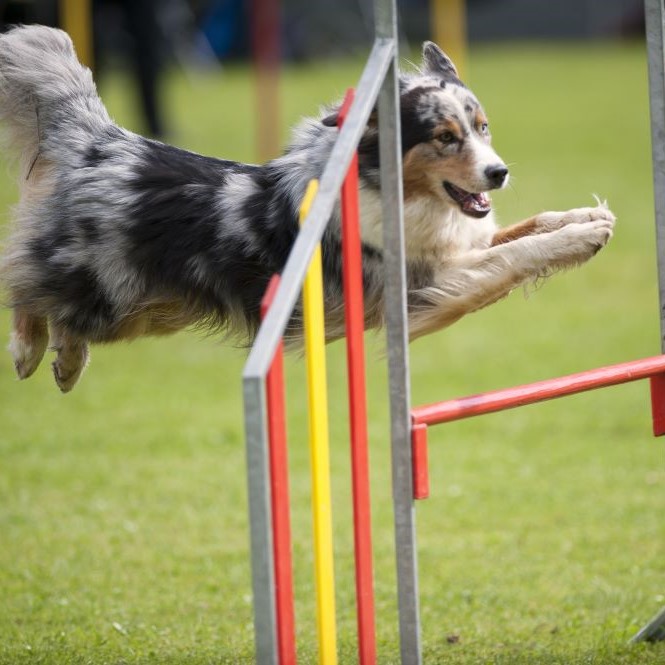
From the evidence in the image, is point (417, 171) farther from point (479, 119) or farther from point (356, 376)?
point (356, 376)

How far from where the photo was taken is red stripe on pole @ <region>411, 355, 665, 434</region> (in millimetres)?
3172

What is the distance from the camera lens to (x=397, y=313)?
304 centimetres

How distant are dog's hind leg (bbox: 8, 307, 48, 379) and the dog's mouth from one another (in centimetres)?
154

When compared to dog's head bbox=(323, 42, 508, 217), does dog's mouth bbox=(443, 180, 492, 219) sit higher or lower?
lower

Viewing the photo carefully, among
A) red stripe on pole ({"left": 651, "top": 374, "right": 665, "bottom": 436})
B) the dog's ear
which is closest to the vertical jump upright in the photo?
the dog's ear

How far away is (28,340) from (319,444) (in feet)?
5.94

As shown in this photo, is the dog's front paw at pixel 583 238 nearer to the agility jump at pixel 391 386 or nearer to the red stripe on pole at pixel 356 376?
the agility jump at pixel 391 386

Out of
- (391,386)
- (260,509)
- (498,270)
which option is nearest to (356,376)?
(391,386)

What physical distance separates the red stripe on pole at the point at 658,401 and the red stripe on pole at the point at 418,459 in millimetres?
1035

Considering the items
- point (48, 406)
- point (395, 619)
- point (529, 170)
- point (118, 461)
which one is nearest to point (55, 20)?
point (529, 170)

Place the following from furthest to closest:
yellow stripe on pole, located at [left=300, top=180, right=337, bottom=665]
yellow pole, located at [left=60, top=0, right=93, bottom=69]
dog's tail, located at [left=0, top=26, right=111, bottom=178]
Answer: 1. yellow pole, located at [left=60, top=0, right=93, bottom=69]
2. dog's tail, located at [left=0, top=26, right=111, bottom=178]
3. yellow stripe on pole, located at [left=300, top=180, right=337, bottom=665]

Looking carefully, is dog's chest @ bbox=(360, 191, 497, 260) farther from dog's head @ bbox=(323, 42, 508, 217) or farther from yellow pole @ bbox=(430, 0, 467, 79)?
yellow pole @ bbox=(430, 0, 467, 79)

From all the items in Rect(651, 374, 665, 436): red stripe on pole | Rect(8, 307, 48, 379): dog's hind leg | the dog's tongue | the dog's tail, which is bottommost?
Rect(651, 374, 665, 436): red stripe on pole

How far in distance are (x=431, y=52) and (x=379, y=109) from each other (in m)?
0.97
